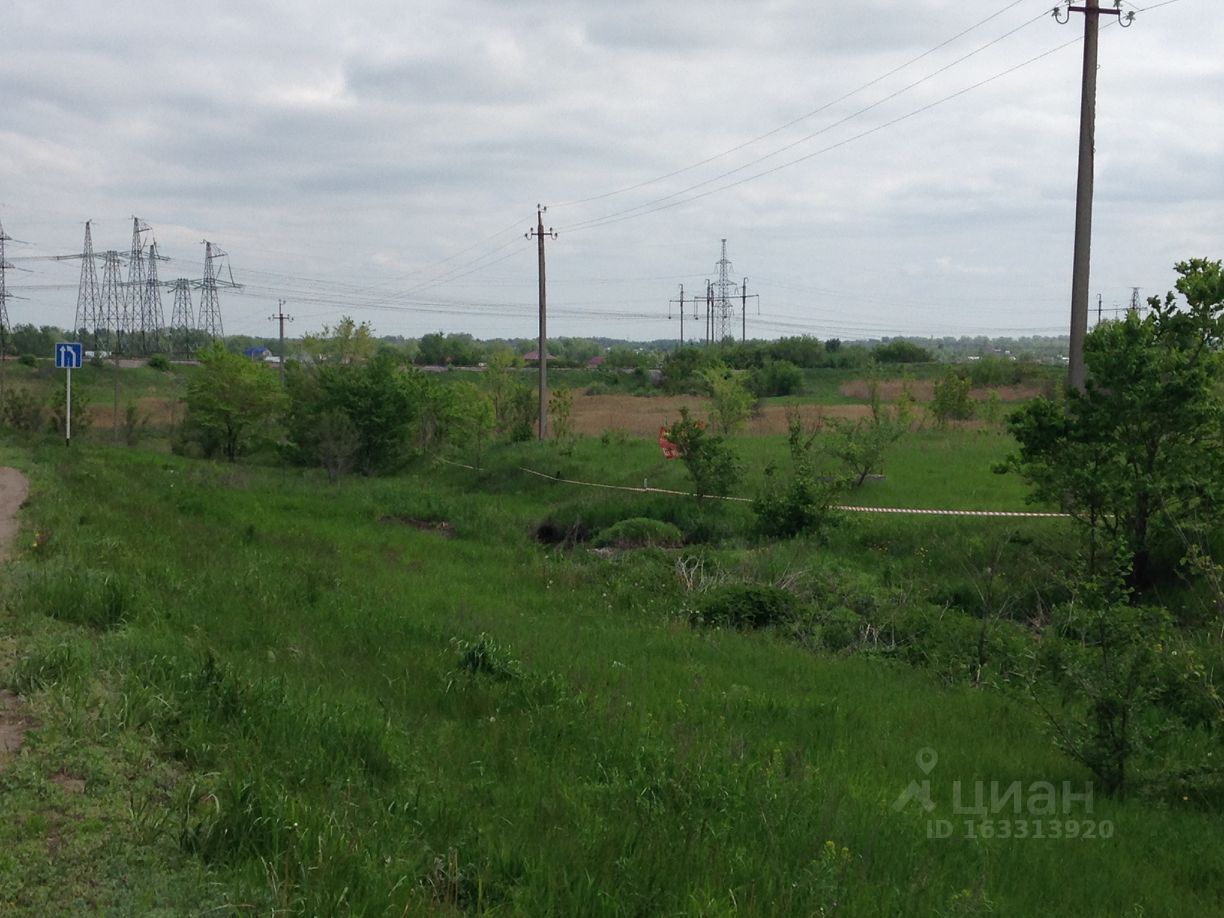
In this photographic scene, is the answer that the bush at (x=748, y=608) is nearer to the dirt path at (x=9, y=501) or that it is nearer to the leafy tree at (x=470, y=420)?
the dirt path at (x=9, y=501)

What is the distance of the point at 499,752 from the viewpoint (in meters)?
7.09

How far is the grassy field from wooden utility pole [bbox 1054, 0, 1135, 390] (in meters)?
3.71

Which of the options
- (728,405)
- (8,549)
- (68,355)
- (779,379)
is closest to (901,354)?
(779,379)

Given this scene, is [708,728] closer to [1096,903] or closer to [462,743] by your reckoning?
[462,743]

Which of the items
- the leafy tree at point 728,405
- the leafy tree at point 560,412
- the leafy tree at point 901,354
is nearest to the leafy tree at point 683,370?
the leafy tree at point 901,354

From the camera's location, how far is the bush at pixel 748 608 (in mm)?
14594

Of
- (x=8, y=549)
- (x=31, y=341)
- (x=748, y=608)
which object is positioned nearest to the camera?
(x=8, y=549)

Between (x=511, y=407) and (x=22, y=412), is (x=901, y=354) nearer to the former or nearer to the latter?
(x=511, y=407)

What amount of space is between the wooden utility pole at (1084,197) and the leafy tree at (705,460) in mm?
8618

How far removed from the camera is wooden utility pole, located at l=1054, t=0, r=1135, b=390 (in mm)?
17422

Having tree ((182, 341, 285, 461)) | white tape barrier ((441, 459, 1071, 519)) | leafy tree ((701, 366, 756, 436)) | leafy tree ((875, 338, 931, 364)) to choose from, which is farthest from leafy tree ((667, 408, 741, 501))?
leafy tree ((875, 338, 931, 364))

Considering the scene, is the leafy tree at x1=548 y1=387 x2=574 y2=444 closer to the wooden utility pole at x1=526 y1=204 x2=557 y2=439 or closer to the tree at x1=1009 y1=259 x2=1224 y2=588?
the wooden utility pole at x1=526 y1=204 x2=557 y2=439

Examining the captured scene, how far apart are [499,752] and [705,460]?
17.7m

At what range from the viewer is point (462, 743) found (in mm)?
7234
